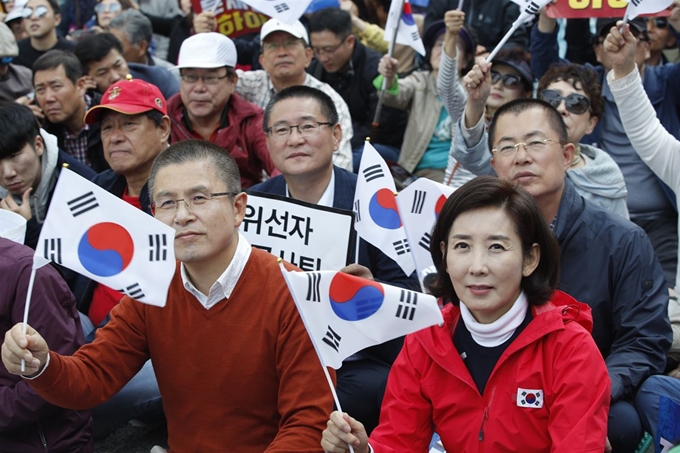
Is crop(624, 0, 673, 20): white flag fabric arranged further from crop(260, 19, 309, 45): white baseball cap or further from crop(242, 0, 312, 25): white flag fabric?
crop(260, 19, 309, 45): white baseball cap

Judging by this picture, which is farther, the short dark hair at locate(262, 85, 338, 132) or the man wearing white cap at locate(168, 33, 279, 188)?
the man wearing white cap at locate(168, 33, 279, 188)

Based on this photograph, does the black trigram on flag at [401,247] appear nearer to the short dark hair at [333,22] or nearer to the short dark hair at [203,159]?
the short dark hair at [203,159]

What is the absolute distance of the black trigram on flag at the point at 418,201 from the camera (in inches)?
161

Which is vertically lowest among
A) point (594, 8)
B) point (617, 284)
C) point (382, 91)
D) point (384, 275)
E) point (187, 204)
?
point (384, 275)

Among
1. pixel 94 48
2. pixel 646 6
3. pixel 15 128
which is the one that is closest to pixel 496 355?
pixel 646 6

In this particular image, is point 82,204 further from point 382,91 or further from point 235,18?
point 235,18

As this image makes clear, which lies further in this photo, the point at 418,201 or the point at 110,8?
the point at 110,8

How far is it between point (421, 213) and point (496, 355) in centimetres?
105

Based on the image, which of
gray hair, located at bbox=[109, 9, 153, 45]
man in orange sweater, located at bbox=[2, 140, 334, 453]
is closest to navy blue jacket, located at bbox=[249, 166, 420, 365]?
man in orange sweater, located at bbox=[2, 140, 334, 453]

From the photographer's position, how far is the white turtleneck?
3.17 meters

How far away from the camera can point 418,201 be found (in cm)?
410

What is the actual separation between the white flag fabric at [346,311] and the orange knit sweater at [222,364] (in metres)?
0.28

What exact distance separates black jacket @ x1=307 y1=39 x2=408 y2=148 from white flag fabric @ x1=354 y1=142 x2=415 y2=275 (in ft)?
10.4

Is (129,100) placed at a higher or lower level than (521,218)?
A: lower
